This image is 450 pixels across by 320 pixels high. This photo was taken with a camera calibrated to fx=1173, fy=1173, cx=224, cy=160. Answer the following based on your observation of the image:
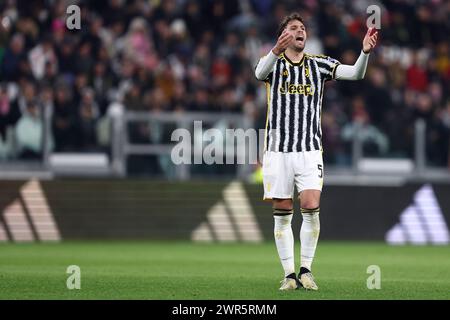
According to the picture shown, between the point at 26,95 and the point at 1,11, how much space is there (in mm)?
2803

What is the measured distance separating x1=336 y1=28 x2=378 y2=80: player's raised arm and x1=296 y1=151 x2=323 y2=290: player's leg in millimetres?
784

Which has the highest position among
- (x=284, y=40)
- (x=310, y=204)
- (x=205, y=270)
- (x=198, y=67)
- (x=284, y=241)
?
(x=284, y=40)

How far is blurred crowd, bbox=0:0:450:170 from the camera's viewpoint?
1855cm

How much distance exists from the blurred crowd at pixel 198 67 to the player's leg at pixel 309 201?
26.2 feet

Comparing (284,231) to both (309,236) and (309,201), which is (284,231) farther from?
(309,201)

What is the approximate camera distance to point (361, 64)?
1062 centimetres

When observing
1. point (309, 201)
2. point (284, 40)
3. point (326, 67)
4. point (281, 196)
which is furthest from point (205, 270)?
point (284, 40)

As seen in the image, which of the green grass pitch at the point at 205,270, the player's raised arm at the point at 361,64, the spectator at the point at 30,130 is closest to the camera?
the green grass pitch at the point at 205,270

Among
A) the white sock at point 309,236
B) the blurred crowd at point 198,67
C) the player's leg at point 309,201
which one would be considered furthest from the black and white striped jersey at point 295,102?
the blurred crowd at point 198,67

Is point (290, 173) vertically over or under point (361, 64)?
under

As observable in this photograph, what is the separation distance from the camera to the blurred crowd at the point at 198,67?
730 inches

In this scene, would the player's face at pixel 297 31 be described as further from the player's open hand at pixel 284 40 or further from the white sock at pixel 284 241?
the white sock at pixel 284 241

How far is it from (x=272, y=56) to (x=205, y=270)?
144 inches
